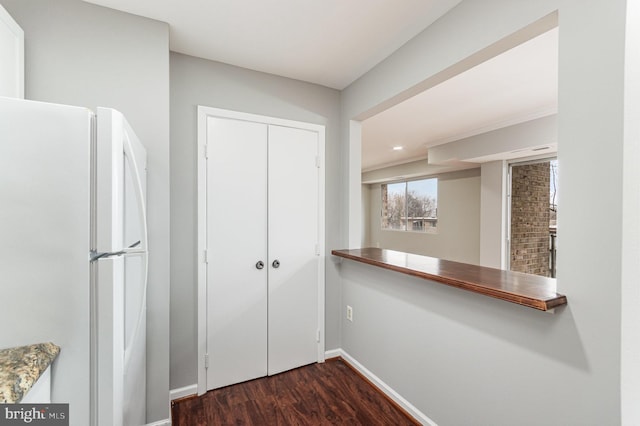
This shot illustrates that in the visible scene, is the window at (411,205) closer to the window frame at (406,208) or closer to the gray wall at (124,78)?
the window frame at (406,208)

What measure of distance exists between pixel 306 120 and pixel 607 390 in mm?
2389

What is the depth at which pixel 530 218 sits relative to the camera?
392 cm

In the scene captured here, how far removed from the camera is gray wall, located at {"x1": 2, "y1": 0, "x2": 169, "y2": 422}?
152 cm

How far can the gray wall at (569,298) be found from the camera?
988 millimetres

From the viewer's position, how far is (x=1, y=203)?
0.82 meters

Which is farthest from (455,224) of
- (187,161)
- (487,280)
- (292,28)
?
(187,161)

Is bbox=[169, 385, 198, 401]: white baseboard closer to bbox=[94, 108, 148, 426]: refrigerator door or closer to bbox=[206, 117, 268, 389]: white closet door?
bbox=[206, 117, 268, 389]: white closet door

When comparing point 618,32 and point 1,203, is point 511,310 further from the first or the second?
point 1,203

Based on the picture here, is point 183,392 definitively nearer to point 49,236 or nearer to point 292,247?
point 292,247

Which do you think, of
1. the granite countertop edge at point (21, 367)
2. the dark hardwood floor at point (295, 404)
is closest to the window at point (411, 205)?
the dark hardwood floor at point (295, 404)

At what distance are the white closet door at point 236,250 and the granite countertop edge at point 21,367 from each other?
4.38 ft

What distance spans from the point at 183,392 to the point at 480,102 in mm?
3660

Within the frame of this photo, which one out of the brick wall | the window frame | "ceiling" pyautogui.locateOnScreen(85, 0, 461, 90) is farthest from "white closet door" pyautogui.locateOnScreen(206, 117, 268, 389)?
the window frame

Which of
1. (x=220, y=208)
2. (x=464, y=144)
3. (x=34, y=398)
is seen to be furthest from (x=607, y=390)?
(x=464, y=144)
